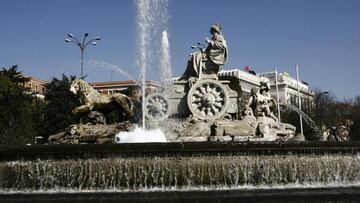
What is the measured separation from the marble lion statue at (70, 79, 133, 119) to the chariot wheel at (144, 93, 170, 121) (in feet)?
3.60

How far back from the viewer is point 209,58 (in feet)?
70.5

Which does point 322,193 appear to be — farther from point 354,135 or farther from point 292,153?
point 354,135

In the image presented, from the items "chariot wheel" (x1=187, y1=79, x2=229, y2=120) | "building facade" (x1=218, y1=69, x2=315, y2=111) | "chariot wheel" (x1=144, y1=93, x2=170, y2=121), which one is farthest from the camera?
"building facade" (x1=218, y1=69, x2=315, y2=111)

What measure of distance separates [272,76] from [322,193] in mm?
108420

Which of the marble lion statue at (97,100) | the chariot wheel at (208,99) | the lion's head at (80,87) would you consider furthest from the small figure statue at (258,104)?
the lion's head at (80,87)

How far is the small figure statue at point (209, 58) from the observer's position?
2142cm

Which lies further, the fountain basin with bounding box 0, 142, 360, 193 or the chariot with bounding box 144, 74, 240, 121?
the chariot with bounding box 144, 74, 240, 121

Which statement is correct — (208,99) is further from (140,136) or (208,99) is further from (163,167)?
(163,167)

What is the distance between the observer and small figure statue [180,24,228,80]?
21.4m

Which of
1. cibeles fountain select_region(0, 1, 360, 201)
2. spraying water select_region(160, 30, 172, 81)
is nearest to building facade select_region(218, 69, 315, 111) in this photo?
spraying water select_region(160, 30, 172, 81)

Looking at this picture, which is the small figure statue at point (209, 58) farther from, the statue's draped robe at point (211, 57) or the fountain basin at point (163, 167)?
the fountain basin at point (163, 167)

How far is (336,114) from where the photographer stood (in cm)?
7369

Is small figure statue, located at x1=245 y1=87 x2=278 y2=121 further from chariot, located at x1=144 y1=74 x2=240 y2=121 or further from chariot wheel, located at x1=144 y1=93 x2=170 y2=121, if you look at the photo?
chariot wheel, located at x1=144 y1=93 x2=170 y2=121

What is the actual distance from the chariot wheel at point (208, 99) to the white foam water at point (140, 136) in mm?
2755
